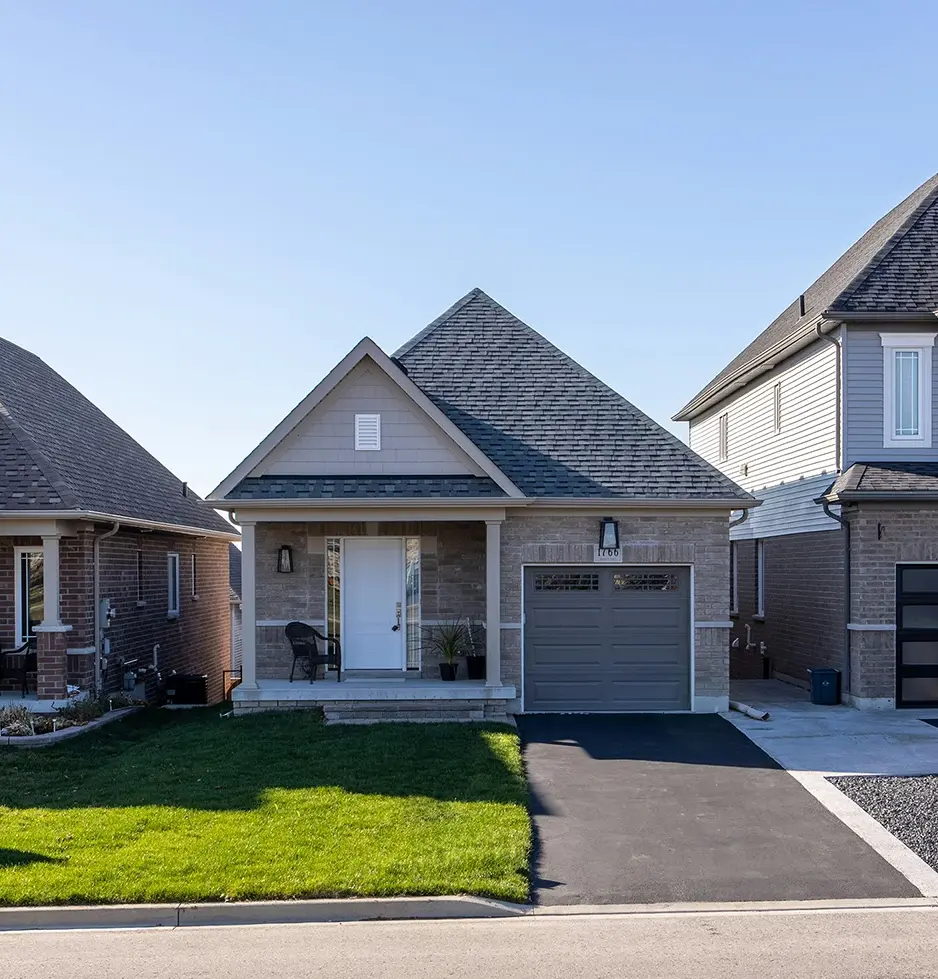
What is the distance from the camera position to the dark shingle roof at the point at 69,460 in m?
15.3

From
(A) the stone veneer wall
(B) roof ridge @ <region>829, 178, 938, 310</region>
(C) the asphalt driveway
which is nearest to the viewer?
(C) the asphalt driveway

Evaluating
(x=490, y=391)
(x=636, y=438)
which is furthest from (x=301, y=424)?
(x=636, y=438)

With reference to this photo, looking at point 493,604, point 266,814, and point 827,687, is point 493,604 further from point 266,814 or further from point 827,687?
point 266,814

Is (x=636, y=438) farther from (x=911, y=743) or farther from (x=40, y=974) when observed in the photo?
(x=40, y=974)

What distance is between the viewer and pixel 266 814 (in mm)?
9602

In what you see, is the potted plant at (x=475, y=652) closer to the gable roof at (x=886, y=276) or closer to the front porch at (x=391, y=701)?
the front porch at (x=391, y=701)

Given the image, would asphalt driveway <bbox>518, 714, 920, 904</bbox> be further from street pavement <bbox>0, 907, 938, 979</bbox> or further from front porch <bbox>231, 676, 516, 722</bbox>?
front porch <bbox>231, 676, 516, 722</bbox>

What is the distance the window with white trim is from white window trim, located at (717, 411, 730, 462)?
42.2 feet

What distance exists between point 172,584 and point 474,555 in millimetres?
7798

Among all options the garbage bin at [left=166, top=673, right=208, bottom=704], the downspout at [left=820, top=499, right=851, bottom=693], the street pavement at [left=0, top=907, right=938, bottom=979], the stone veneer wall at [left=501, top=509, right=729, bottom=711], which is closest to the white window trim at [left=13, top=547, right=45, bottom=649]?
the garbage bin at [left=166, top=673, right=208, bottom=704]

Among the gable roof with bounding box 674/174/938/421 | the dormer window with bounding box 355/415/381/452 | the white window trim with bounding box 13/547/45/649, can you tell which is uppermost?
the gable roof with bounding box 674/174/938/421

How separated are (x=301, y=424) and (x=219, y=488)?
156cm

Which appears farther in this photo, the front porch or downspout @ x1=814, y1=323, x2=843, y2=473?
downspout @ x1=814, y1=323, x2=843, y2=473

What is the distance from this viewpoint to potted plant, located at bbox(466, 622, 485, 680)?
15.9m
